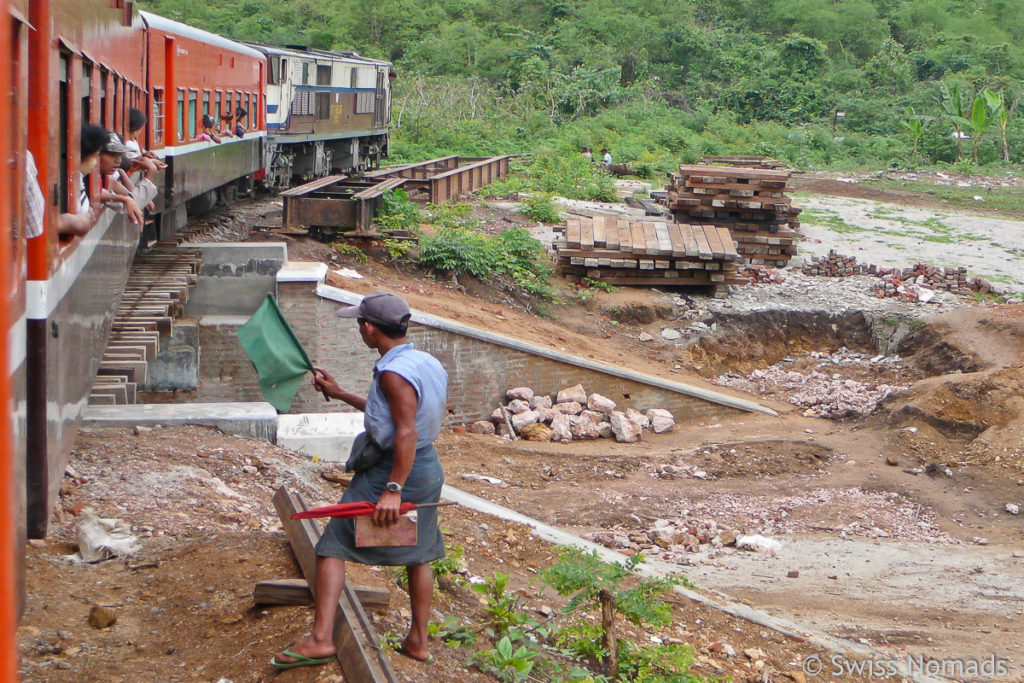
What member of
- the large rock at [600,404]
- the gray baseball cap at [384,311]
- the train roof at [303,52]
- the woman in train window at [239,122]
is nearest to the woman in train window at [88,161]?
the gray baseball cap at [384,311]

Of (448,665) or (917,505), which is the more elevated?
(448,665)

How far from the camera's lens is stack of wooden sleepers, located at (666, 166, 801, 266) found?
63.4 ft

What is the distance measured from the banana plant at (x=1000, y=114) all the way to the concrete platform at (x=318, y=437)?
34.1m

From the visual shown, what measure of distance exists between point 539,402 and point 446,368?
1.34m

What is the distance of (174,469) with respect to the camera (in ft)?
24.2

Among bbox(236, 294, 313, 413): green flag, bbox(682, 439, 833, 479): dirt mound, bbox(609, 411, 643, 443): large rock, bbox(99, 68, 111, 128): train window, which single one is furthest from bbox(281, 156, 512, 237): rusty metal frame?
bbox(236, 294, 313, 413): green flag

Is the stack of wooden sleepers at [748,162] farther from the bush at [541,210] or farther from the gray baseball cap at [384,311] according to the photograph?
the gray baseball cap at [384,311]

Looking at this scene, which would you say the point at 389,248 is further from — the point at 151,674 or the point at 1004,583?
the point at 151,674

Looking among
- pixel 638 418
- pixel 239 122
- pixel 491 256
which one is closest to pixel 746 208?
pixel 491 256

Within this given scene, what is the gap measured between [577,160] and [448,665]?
2705 centimetres

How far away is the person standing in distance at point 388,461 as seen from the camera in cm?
432

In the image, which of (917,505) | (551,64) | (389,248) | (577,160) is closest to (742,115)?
(551,64)

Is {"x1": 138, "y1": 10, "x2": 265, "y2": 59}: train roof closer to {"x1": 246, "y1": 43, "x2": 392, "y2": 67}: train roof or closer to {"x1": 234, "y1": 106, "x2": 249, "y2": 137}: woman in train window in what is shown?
{"x1": 234, "y1": 106, "x2": 249, "y2": 137}: woman in train window

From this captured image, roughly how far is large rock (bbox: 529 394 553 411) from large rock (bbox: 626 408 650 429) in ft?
3.36
